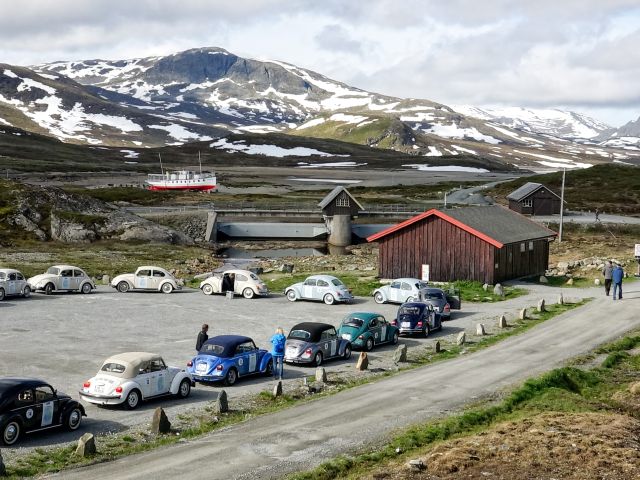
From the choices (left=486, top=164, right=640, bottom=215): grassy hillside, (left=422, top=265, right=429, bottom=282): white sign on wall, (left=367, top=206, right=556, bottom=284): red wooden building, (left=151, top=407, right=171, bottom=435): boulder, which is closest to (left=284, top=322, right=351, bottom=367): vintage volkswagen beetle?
(left=151, top=407, right=171, bottom=435): boulder

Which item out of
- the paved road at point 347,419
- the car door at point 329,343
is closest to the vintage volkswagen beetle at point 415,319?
the paved road at point 347,419

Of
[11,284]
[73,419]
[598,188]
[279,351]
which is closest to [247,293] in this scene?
[11,284]

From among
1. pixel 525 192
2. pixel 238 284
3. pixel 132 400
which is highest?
pixel 525 192

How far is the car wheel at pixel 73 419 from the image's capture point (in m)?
22.3

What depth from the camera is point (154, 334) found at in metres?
37.3

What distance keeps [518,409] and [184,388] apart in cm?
1121

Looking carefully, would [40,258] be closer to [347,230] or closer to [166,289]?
[166,289]

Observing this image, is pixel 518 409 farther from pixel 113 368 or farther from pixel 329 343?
pixel 113 368

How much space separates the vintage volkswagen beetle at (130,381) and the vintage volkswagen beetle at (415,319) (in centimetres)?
1508

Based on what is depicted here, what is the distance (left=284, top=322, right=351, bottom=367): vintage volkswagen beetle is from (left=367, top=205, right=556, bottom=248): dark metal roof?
21889mm

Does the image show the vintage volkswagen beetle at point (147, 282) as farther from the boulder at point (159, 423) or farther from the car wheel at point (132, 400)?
the boulder at point (159, 423)

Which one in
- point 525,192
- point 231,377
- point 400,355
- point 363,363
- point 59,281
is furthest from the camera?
point 525,192

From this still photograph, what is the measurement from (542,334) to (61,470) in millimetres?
24992

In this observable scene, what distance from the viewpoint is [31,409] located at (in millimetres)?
21312
